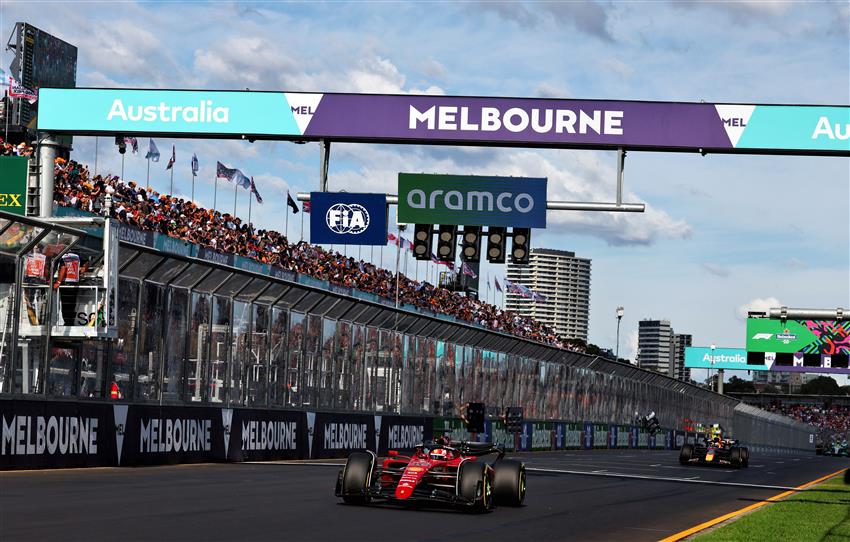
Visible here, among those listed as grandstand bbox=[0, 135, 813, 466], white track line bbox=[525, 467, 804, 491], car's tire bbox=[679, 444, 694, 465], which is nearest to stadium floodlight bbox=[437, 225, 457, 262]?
grandstand bbox=[0, 135, 813, 466]

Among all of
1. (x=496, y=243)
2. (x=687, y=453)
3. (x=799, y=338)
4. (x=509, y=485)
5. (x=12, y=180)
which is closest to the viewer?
(x=509, y=485)

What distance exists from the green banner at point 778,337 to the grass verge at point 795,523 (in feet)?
159

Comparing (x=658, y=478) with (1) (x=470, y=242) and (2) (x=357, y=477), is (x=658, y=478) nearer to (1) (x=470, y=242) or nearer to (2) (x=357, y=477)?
(1) (x=470, y=242)

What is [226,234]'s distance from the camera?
43906mm

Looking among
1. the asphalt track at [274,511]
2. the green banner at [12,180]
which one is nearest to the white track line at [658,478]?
the asphalt track at [274,511]

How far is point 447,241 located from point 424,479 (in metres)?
10.4

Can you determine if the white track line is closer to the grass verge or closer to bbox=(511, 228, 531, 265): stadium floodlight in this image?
the grass verge

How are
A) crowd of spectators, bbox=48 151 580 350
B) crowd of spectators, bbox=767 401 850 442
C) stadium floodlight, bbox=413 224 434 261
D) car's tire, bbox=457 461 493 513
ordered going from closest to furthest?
1. car's tire, bbox=457 461 493 513
2. stadium floodlight, bbox=413 224 434 261
3. crowd of spectators, bbox=48 151 580 350
4. crowd of spectators, bbox=767 401 850 442

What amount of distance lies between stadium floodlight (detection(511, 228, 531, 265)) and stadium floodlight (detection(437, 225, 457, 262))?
1147 mm

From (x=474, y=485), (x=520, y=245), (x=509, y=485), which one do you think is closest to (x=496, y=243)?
(x=520, y=245)

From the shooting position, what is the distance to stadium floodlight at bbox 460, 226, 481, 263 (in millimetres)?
23969

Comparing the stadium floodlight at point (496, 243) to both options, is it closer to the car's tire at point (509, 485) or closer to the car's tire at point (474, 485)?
the car's tire at point (509, 485)

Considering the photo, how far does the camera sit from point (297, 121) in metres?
23.2

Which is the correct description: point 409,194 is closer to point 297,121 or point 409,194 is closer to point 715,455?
point 297,121
